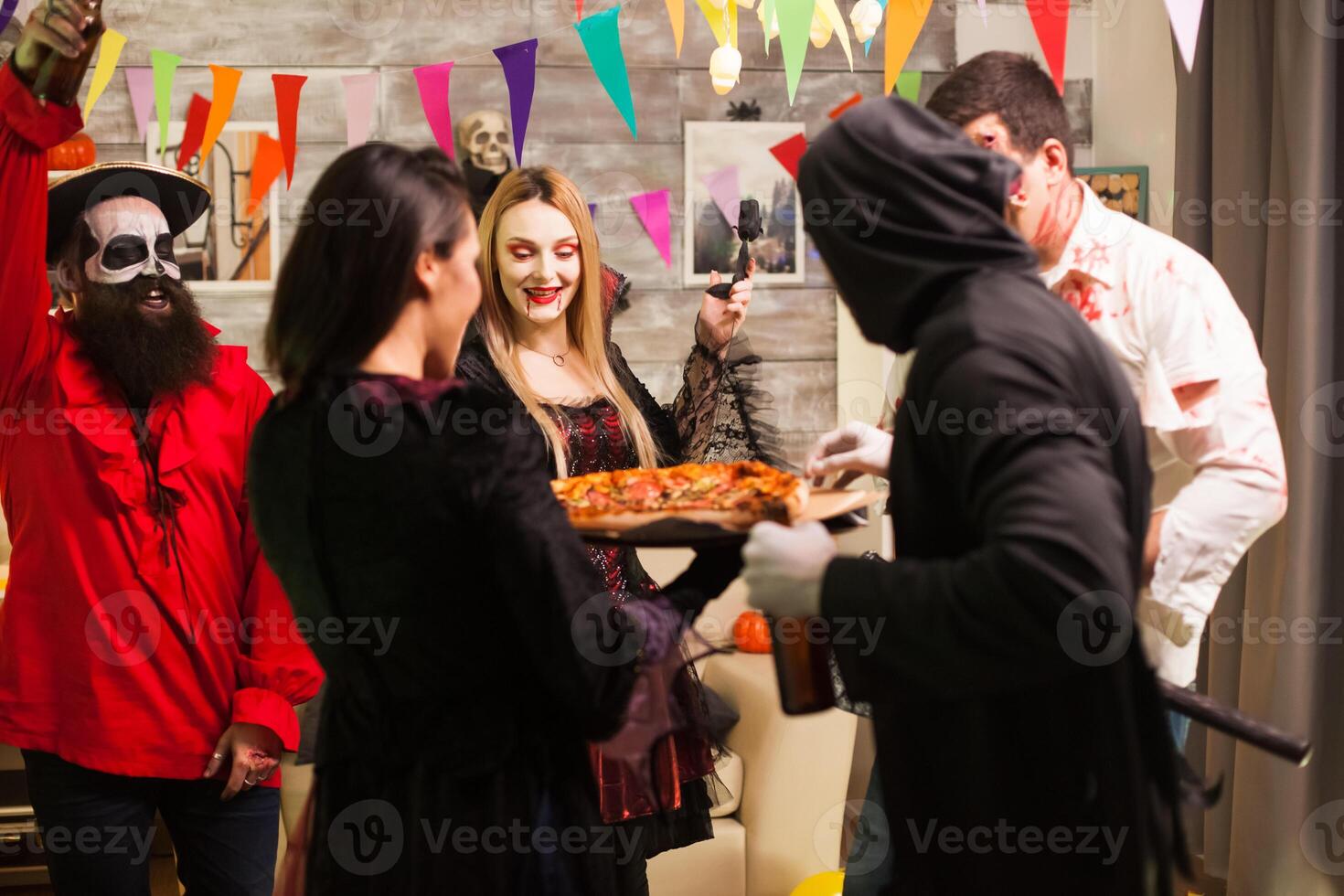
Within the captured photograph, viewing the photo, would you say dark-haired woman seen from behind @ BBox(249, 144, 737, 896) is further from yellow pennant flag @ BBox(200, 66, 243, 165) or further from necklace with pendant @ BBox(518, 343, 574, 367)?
yellow pennant flag @ BBox(200, 66, 243, 165)

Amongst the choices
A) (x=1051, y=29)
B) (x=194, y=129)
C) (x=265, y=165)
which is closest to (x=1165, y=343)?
(x=1051, y=29)

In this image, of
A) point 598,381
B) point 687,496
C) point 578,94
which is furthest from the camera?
point 578,94

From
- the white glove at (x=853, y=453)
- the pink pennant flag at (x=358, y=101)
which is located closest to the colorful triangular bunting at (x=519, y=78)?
the pink pennant flag at (x=358, y=101)

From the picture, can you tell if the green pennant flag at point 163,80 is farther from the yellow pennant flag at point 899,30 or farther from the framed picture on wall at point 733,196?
the yellow pennant flag at point 899,30

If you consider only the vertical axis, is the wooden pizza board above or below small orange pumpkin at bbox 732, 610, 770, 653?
above

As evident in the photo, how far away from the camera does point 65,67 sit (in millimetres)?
1788

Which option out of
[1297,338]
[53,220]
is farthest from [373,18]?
[1297,338]

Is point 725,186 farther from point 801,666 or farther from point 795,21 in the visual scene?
point 801,666

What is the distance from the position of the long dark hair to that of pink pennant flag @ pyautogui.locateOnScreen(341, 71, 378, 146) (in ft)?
7.05

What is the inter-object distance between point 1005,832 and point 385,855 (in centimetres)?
70

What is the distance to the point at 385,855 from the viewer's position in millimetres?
1368

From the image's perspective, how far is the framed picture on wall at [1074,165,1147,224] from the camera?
3.83 m

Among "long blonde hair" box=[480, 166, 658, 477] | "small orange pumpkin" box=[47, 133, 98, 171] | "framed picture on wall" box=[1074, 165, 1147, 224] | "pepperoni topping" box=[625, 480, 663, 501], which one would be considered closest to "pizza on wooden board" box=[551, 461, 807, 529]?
"pepperoni topping" box=[625, 480, 663, 501]

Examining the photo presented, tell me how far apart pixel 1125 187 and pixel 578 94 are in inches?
73.6
